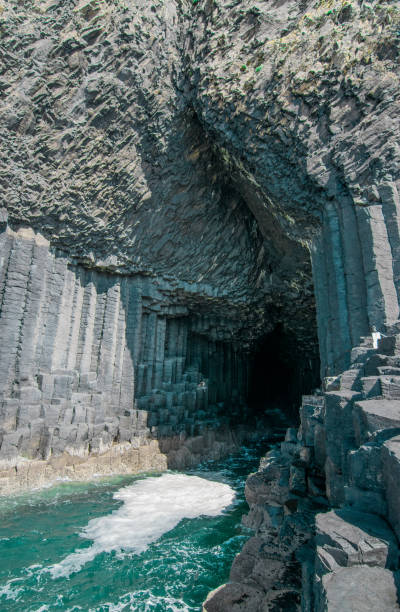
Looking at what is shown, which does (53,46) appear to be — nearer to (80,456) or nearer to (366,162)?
(366,162)

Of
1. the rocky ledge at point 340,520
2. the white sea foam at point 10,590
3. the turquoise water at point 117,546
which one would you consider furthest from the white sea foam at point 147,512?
the rocky ledge at point 340,520

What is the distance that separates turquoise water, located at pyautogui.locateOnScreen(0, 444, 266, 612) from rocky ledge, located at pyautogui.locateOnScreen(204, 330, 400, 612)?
2.13 meters

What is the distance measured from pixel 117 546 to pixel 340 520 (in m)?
7.50

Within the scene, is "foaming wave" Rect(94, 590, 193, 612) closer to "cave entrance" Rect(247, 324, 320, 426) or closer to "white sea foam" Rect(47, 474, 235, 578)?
"white sea foam" Rect(47, 474, 235, 578)

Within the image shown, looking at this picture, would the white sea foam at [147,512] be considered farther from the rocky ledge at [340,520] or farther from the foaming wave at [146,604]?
the rocky ledge at [340,520]

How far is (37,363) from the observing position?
16.0 metres

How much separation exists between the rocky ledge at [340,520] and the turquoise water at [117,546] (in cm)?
213

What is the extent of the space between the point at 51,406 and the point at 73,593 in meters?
9.48

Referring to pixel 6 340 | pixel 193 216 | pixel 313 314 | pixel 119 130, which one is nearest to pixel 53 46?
pixel 119 130

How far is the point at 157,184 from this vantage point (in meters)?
18.3

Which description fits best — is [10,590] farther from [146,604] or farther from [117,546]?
[146,604]

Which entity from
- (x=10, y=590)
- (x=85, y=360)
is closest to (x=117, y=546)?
(x=10, y=590)

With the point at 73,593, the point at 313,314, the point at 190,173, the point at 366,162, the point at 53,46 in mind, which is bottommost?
the point at 73,593

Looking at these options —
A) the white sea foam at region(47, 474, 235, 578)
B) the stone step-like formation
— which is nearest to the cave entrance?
the stone step-like formation
